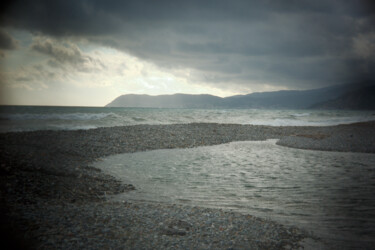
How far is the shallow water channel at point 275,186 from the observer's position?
643cm

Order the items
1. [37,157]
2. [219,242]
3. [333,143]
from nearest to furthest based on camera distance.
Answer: [219,242]
[37,157]
[333,143]

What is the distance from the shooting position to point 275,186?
9516 mm

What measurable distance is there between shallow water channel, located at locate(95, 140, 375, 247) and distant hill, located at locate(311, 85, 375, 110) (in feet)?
566

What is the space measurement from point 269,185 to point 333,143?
15.4 m

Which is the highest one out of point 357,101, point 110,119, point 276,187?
point 357,101

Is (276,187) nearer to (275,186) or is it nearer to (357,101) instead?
(275,186)

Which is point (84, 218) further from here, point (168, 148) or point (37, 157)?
point (168, 148)

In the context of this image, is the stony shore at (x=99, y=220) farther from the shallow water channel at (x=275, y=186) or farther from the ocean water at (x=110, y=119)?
the ocean water at (x=110, y=119)

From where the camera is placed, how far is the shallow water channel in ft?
21.1

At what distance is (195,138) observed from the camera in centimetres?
2406

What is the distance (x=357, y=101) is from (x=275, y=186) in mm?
188176

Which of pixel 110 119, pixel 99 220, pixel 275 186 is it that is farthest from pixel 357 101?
pixel 99 220

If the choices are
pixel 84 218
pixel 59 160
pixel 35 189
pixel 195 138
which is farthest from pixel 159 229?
pixel 195 138

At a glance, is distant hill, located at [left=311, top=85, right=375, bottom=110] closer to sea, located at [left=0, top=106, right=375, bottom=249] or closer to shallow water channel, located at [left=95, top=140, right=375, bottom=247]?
shallow water channel, located at [left=95, top=140, right=375, bottom=247]
